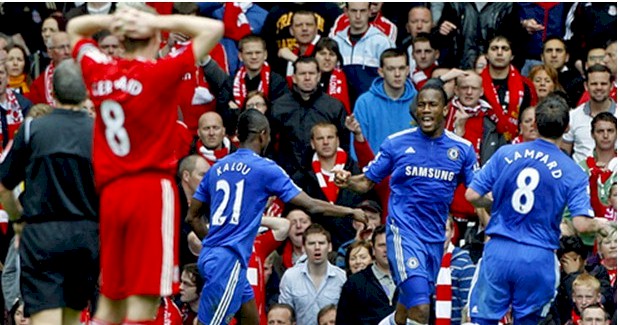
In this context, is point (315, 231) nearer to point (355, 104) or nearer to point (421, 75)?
point (355, 104)

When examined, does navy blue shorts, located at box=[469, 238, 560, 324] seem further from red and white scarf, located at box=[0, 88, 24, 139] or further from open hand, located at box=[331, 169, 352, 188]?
red and white scarf, located at box=[0, 88, 24, 139]

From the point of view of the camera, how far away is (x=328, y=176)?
1862cm

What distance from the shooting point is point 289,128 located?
19.3m

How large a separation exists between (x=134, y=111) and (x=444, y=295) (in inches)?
246

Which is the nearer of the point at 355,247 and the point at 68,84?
the point at 68,84

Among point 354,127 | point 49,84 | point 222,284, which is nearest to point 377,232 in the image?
point 354,127

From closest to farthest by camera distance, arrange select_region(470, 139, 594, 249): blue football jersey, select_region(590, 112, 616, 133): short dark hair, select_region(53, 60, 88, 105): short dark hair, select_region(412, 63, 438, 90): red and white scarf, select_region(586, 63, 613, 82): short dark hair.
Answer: select_region(53, 60, 88, 105): short dark hair, select_region(470, 139, 594, 249): blue football jersey, select_region(590, 112, 616, 133): short dark hair, select_region(586, 63, 613, 82): short dark hair, select_region(412, 63, 438, 90): red and white scarf

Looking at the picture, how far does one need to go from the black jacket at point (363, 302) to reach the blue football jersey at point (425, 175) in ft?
4.21

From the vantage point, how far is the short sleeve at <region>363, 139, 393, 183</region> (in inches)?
618

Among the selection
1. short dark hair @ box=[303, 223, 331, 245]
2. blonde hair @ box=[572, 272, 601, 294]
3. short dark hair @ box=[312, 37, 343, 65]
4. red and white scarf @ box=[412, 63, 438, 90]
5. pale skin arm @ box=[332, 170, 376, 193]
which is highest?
short dark hair @ box=[312, 37, 343, 65]

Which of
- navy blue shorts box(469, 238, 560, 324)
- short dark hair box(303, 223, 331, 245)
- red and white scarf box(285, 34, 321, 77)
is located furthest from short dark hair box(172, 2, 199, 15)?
navy blue shorts box(469, 238, 560, 324)

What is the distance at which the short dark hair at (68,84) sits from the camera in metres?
12.6

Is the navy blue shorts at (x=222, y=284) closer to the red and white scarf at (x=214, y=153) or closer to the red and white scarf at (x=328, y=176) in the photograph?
the red and white scarf at (x=328, y=176)

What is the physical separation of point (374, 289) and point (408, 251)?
136 cm
